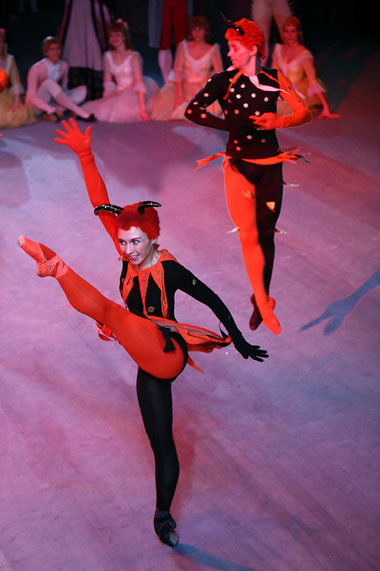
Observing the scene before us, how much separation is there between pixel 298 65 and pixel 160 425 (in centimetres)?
528

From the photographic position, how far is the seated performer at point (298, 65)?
7573mm

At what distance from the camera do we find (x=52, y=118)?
7.71 metres

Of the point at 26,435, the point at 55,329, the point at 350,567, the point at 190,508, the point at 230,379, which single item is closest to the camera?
the point at 350,567

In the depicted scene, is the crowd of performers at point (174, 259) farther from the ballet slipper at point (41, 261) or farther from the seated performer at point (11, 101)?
the seated performer at point (11, 101)

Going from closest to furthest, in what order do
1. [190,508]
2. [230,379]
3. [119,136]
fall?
[190,508] < [230,379] < [119,136]

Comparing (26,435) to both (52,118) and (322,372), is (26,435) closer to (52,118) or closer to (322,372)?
(322,372)

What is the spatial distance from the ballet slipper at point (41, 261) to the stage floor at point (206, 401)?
1.22 meters

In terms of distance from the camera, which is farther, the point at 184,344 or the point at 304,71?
the point at 304,71

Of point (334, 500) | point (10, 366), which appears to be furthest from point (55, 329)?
point (334, 500)

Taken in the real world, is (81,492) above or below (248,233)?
below

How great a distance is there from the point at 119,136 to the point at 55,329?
308 centimetres

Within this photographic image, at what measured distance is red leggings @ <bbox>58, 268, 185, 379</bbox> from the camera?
2.93 metres

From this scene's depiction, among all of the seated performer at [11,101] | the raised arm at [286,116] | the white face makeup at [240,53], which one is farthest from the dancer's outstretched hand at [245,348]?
the seated performer at [11,101]

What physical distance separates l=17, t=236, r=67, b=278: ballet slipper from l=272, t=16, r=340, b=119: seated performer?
5.17 meters
